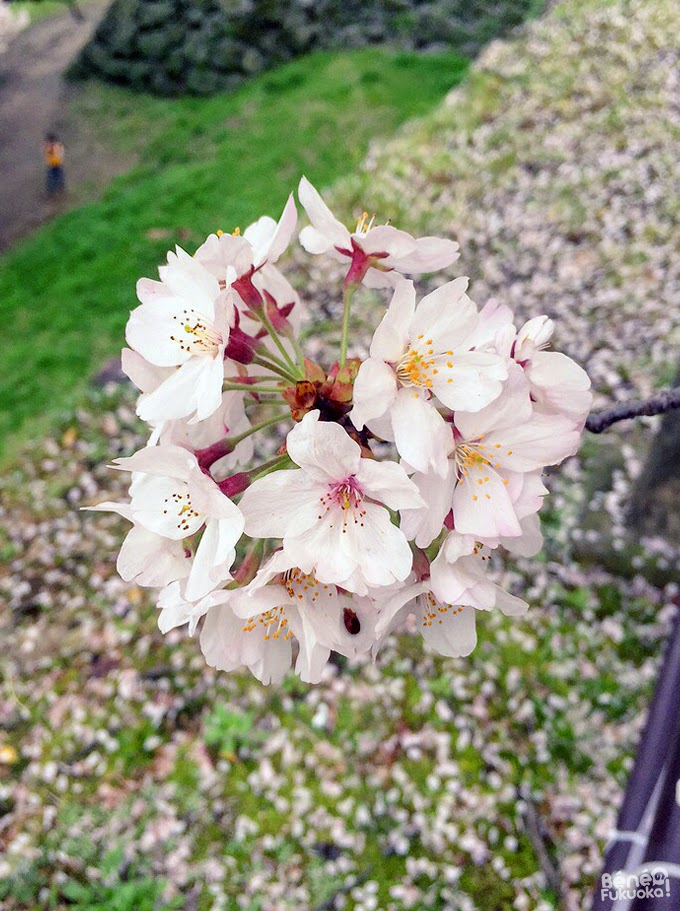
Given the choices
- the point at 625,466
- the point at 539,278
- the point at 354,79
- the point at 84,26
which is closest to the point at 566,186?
the point at 539,278

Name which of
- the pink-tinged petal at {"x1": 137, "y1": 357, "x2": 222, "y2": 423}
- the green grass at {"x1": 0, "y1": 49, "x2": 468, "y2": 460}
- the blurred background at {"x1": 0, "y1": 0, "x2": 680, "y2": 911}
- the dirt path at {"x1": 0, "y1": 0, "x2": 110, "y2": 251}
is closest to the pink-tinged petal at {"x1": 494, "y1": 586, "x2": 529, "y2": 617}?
the pink-tinged petal at {"x1": 137, "y1": 357, "x2": 222, "y2": 423}

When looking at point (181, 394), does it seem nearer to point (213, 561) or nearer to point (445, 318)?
point (213, 561)

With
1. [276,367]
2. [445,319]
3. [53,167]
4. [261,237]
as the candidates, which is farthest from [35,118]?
[445,319]

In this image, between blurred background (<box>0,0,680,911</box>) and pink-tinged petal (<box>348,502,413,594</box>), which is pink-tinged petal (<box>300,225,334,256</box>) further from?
blurred background (<box>0,0,680,911</box>)

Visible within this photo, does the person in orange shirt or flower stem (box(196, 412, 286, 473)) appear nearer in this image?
flower stem (box(196, 412, 286, 473))

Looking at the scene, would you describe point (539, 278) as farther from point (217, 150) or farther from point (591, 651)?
point (217, 150)

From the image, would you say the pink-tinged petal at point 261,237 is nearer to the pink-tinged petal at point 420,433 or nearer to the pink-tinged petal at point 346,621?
the pink-tinged petal at point 420,433

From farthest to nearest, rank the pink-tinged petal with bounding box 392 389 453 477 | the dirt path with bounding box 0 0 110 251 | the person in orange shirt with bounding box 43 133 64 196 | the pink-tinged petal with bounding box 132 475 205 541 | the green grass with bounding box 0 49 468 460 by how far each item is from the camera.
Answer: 1. the dirt path with bounding box 0 0 110 251
2. the person in orange shirt with bounding box 43 133 64 196
3. the green grass with bounding box 0 49 468 460
4. the pink-tinged petal with bounding box 132 475 205 541
5. the pink-tinged petal with bounding box 392 389 453 477

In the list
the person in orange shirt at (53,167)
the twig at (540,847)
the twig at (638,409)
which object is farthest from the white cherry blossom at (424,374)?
the person in orange shirt at (53,167)
